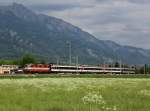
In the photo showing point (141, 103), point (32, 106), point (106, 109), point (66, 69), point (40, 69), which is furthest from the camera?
point (66, 69)

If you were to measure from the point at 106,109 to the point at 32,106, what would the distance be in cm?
410

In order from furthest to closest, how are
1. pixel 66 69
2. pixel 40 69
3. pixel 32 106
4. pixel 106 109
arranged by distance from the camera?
pixel 66 69
pixel 40 69
pixel 32 106
pixel 106 109

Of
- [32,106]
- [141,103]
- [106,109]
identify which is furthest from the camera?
[141,103]

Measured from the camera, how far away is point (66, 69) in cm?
18788

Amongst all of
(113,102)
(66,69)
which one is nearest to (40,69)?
(66,69)

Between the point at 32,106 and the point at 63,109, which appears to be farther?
the point at 32,106

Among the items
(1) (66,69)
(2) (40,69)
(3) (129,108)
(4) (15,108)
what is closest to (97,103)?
(3) (129,108)

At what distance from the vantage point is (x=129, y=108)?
21.7m

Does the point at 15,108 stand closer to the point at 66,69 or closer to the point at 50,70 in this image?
the point at 50,70

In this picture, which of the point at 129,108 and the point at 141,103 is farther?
the point at 141,103

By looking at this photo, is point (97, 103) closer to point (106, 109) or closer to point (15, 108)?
point (106, 109)

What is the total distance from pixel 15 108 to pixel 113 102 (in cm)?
607

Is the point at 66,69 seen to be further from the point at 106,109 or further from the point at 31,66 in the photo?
the point at 106,109

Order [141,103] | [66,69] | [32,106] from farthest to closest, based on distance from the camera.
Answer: [66,69], [141,103], [32,106]
